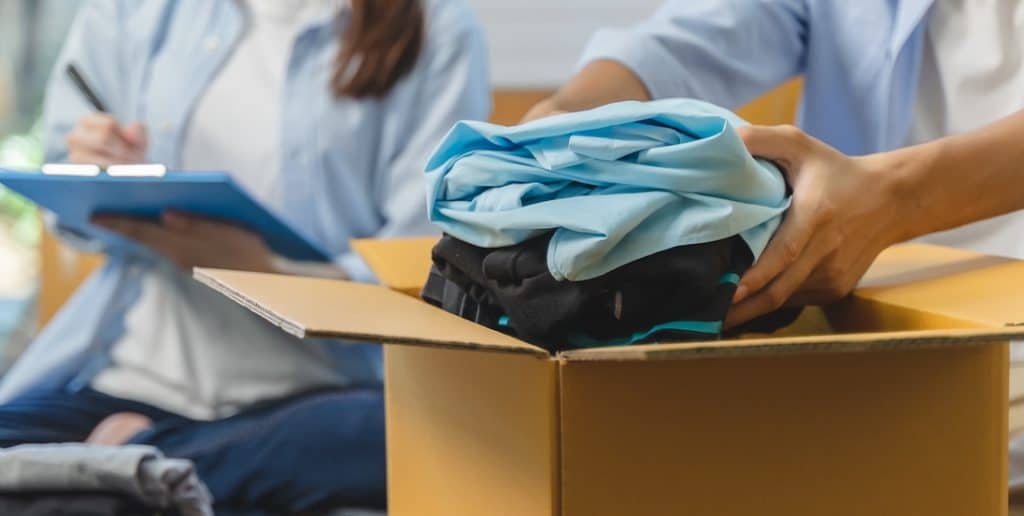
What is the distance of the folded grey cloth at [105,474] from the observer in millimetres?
849

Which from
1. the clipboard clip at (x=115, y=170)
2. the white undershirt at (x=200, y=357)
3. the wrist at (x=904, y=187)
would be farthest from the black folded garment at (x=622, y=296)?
the white undershirt at (x=200, y=357)

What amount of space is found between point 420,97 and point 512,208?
2.62 ft

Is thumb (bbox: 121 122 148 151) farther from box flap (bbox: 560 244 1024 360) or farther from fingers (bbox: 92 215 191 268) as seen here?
box flap (bbox: 560 244 1024 360)

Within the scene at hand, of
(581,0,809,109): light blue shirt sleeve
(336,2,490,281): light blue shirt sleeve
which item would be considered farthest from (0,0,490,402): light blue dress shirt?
(581,0,809,109): light blue shirt sleeve

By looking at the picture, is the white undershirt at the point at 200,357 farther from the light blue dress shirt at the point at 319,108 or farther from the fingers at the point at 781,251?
the fingers at the point at 781,251

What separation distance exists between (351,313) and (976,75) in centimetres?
57

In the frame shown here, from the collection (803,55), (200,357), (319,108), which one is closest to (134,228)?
(200,357)

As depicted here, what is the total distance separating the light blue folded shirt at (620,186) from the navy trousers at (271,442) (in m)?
0.52

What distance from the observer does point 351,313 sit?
0.52m

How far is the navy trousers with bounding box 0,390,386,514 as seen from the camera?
102 centimetres

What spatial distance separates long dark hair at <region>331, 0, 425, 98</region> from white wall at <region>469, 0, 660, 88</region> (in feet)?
0.99

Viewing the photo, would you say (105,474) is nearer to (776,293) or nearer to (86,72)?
(776,293)

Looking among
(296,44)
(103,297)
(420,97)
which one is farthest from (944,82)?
(103,297)

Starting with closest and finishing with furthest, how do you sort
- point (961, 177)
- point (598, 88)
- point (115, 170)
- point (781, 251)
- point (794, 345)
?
point (794, 345) → point (781, 251) → point (961, 177) → point (598, 88) → point (115, 170)
